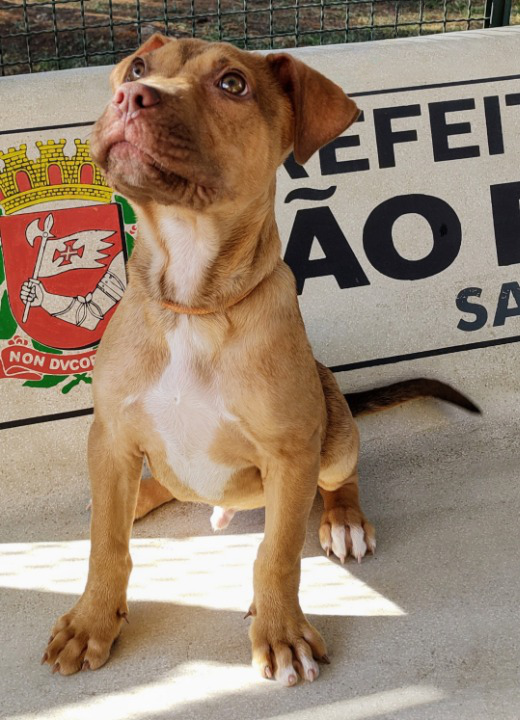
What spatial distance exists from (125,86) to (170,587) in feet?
6.12

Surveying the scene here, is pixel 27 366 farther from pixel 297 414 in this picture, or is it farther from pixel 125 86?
pixel 125 86

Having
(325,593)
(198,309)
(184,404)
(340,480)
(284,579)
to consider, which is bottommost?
(325,593)

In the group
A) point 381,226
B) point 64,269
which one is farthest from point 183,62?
point 381,226

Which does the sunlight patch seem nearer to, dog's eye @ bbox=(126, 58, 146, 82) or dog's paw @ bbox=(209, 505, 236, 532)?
dog's paw @ bbox=(209, 505, 236, 532)

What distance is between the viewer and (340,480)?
382 cm

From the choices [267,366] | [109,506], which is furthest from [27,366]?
[267,366]

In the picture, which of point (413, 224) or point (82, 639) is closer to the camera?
point (82, 639)

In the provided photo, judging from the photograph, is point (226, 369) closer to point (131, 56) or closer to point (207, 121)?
point (207, 121)

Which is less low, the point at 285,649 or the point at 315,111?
the point at 315,111

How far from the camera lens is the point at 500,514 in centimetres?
400

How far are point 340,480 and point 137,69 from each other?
1778 mm

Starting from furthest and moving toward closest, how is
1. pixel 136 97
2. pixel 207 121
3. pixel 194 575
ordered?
pixel 194 575, pixel 207 121, pixel 136 97

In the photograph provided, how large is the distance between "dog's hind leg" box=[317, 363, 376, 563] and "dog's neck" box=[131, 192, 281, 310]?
2.65 ft

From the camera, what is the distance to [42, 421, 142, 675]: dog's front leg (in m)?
3.07
